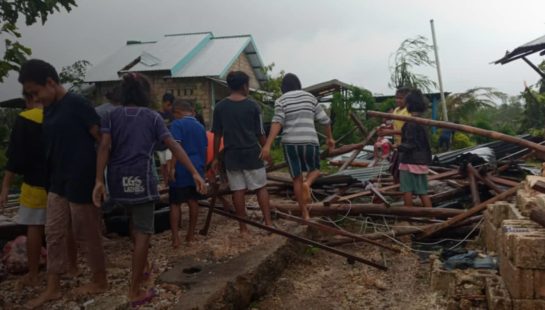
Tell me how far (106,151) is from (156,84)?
50.8 ft

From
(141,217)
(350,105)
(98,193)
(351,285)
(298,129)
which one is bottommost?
(351,285)

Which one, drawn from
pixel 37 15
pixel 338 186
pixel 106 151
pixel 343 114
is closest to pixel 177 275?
pixel 106 151

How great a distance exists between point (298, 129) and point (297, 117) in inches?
5.6

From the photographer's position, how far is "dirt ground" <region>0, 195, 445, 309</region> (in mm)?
3615

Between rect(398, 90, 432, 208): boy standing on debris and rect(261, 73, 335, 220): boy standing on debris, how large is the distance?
4.24 feet

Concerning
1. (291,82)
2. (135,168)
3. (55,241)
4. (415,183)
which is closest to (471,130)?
(415,183)

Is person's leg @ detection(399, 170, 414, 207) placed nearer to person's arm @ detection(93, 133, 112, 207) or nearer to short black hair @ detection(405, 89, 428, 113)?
short black hair @ detection(405, 89, 428, 113)

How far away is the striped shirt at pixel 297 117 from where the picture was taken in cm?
541

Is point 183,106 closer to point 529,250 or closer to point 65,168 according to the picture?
point 65,168

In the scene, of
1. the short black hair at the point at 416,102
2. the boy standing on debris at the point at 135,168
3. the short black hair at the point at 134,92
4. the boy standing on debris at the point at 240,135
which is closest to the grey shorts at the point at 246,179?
the boy standing on debris at the point at 240,135

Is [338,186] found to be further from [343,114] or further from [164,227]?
[343,114]

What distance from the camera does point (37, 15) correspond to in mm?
6801

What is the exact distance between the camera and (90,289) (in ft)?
11.7

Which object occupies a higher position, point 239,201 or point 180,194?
point 180,194
